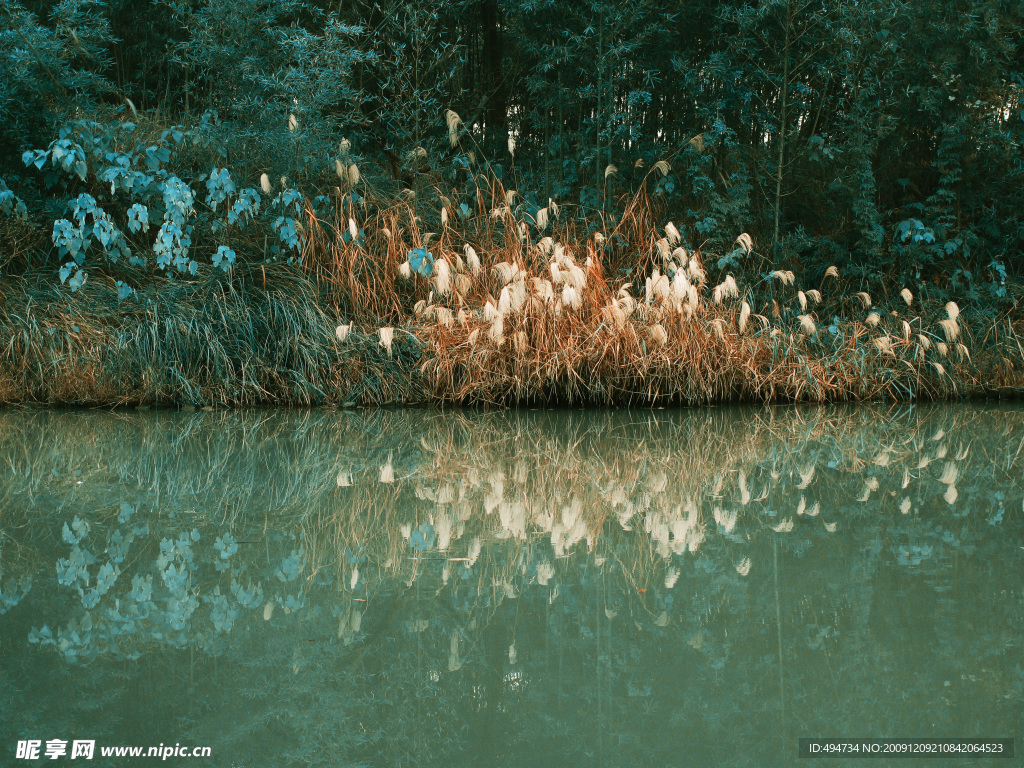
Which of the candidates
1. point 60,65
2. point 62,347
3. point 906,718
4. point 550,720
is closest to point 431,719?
point 550,720

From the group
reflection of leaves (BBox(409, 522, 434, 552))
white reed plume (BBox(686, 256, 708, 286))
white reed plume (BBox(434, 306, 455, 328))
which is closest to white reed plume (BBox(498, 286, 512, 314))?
white reed plume (BBox(434, 306, 455, 328))

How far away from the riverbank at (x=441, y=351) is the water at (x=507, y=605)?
1.63 meters

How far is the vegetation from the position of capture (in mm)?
5234

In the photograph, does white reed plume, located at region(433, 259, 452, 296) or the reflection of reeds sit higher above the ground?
white reed plume, located at region(433, 259, 452, 296)

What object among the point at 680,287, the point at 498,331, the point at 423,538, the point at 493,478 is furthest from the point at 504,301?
the point at 423,538

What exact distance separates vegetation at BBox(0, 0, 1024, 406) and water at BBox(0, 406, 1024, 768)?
68.6 inches

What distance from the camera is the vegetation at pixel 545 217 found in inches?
206

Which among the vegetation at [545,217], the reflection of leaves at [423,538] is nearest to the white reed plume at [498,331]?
the vegetation at [545,217]

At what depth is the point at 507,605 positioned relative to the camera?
6.15 ft

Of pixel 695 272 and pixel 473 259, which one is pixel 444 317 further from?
pixel 695 272

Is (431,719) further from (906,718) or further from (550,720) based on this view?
(906,718)

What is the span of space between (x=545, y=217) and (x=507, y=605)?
13.5 feet

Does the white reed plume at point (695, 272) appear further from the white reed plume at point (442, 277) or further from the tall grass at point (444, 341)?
the white reed plume at point (442, 277)

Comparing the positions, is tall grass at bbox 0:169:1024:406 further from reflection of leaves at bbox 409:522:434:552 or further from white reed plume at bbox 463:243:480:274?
reflection of leaves at bbox 409:522:434:552
